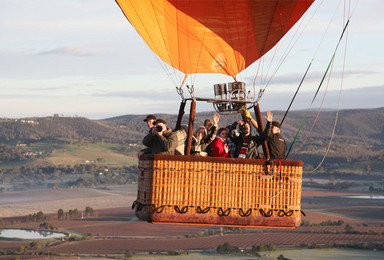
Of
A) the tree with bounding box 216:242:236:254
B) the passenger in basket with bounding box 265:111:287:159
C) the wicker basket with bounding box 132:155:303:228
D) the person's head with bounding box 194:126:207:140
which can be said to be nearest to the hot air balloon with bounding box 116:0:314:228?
the wicker basket with bounding box 132:155:303:228

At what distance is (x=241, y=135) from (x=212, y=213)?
1.93m

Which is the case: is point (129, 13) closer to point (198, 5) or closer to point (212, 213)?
point (198, 5)

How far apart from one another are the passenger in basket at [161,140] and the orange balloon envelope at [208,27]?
10.3 feet

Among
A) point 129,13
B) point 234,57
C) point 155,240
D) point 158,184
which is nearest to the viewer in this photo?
point 158,184

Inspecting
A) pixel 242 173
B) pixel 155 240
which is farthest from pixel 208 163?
pixel 155 240

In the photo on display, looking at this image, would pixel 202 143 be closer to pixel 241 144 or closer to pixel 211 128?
pixel 211 128

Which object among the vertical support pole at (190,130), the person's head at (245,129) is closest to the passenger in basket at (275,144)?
the person's head at (245,129)

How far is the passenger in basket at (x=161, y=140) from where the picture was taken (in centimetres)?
1377

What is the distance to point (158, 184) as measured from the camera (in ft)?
43.7

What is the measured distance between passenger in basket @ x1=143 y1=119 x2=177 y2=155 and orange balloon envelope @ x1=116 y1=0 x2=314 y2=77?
3.15 metres

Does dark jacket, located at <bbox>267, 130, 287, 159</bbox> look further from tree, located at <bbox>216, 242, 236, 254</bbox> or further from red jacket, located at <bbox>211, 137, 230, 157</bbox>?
tree, located at <bbox>216, 242, 236, 254</bbox>

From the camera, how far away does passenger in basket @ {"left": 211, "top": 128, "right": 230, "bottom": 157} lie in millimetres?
14609

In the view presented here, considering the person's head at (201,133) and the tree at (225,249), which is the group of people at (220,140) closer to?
the person's head at (201,133)

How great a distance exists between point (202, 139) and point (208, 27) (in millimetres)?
3392
